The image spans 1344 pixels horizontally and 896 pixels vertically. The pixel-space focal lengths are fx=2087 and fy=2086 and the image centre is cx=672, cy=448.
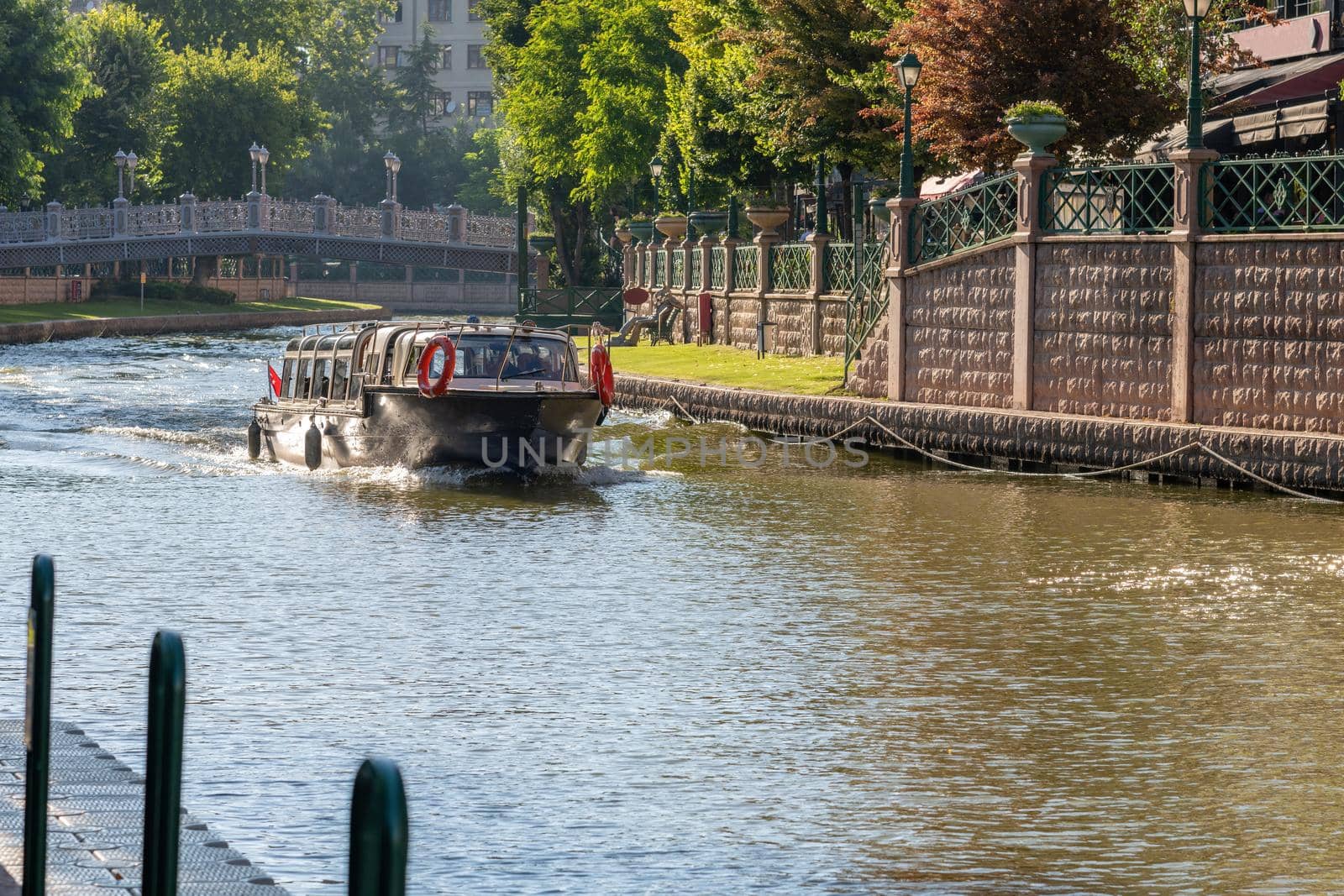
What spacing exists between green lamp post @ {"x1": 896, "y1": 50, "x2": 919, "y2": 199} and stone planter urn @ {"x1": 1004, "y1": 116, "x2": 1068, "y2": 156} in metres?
2.51

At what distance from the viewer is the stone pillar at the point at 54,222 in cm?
8125

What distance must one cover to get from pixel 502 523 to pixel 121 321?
55169mm

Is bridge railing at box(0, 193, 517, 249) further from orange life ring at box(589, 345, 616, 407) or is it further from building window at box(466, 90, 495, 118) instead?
building window at box(466, 90, 495, 118)

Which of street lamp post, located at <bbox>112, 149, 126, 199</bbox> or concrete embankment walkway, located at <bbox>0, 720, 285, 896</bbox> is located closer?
concrete embankment walkway, located at <bbox>0, 720, 285, 896</bbox>

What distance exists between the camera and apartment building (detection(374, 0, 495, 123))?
162375 millimetres

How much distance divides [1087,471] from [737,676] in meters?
14.2


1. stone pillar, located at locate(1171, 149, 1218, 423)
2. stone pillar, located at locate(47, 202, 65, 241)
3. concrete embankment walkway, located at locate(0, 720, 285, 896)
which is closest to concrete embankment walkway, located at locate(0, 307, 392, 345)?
stone pillar, located at locate(47, 202, 65, 241)

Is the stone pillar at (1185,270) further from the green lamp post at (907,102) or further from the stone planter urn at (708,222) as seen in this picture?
the stone planter urn at (708,222)

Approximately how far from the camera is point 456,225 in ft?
286

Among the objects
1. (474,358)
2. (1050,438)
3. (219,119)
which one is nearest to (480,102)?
(219,119)

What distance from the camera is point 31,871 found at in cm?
596

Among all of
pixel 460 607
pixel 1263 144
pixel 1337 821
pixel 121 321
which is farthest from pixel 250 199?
pixel 1337 821

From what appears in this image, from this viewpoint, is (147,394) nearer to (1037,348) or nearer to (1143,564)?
(1037,348)

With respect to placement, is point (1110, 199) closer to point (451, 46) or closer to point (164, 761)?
point (164, 761)
